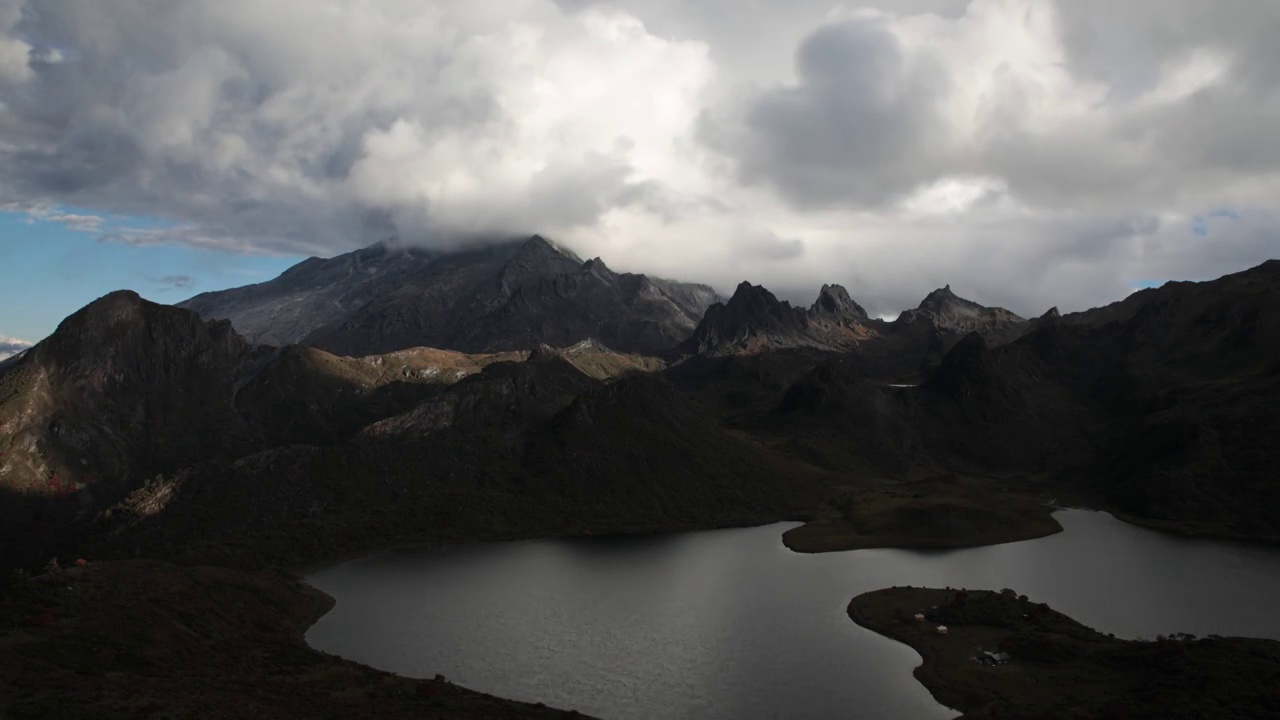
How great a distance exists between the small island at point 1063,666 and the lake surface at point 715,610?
5.45 m

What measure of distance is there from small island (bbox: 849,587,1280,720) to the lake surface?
545 cm

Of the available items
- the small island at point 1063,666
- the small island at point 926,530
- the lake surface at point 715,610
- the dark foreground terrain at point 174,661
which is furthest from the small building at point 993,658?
the small island at point 926,530

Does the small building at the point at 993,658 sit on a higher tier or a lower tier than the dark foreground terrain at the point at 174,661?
lower

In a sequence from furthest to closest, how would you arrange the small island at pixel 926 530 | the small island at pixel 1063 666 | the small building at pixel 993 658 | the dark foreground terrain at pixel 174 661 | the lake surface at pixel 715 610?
1. the small island at pixel 926 530
2. the small building at pixel 993 658
3. the lake surface at pixel 715 610
4. the small island at pixel 1063 666
5. the dark foreground terrain at pixel 174 661

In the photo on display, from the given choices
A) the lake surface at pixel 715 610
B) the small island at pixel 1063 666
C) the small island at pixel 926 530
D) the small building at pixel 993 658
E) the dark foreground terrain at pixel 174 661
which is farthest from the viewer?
the small island at pixel 926 530

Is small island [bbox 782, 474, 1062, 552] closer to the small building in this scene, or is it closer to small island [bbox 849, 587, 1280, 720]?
small island [bbox 849, 587, 1280, 720]

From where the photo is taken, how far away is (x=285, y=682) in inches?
3649

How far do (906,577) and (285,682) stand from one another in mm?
106760

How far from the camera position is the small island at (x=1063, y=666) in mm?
81188

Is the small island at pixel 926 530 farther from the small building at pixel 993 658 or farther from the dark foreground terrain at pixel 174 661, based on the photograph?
the dark foreground terrain at pixel 174 661

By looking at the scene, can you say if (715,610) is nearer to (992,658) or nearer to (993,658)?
(992,658)

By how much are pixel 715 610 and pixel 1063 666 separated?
49.3 meters

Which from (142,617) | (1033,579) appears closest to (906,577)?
(1033,579)

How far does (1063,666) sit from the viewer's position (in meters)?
95.5
